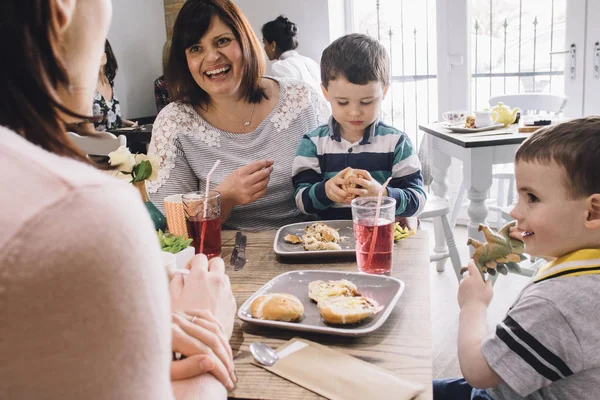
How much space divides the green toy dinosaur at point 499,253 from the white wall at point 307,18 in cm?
393

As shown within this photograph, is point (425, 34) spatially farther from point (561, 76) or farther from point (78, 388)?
point (78, 388)

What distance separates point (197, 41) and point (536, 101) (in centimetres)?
247

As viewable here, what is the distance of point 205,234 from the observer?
54.4 inches

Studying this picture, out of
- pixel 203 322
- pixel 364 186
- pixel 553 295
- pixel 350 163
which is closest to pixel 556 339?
pixel 553 295

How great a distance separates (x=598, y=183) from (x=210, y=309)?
677 millimetres

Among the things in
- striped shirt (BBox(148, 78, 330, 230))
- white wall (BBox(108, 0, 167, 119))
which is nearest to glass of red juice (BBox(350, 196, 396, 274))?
striped shirt (BBox(148, 78, 330, 230))

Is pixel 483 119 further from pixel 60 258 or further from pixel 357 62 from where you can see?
pixel 60 258

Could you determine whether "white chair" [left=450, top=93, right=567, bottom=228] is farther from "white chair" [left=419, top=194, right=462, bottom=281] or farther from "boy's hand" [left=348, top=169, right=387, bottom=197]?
"boy's hand" [left=348, top=169, right=387, bottom=197]

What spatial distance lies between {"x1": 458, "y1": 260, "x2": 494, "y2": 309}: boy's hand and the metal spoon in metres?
0.43

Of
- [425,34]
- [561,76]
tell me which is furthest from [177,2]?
[561,76]

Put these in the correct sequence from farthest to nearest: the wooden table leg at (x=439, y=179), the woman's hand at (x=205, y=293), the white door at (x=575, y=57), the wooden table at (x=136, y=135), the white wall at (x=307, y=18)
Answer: the white wall at (x=307, y=18) → the wooden table at (x=136, y=135) → the white door at (x=575, y=57) → the wooden table leg at (x=439, y=179) → the woman's hand at (x=205, y=293)

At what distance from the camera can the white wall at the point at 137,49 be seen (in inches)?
216

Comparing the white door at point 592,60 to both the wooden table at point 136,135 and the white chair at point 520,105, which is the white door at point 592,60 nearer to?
the white chair at point 520,105

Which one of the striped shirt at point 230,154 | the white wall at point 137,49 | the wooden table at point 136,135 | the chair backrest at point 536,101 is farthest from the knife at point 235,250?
the white wall at point 137,49
